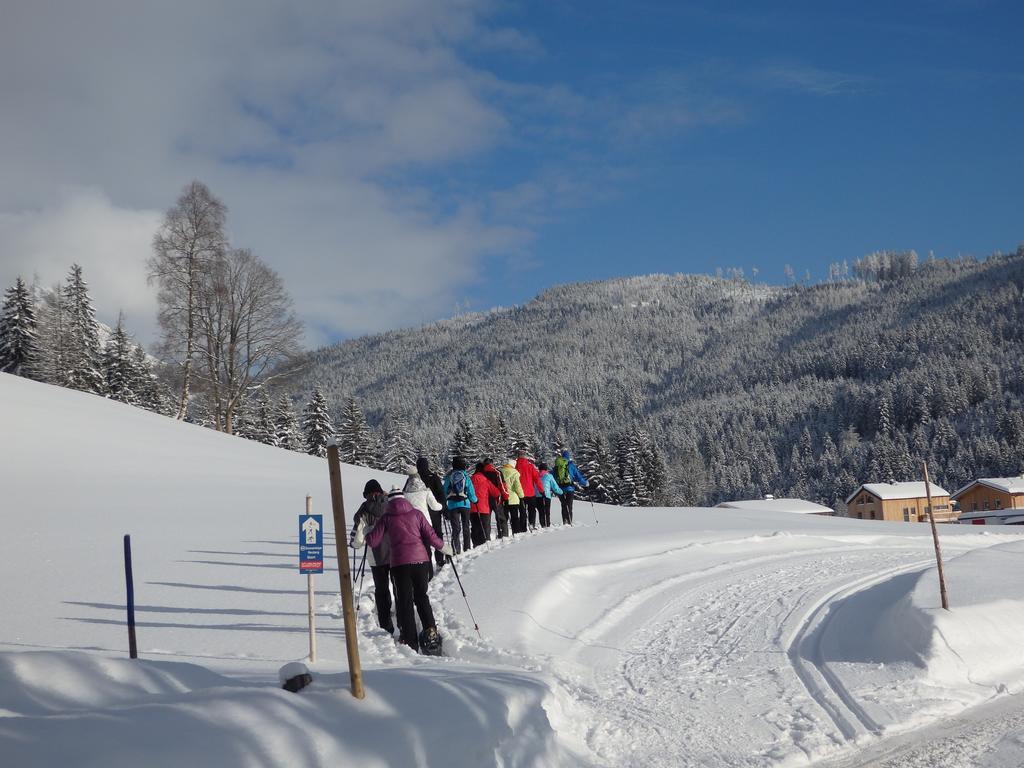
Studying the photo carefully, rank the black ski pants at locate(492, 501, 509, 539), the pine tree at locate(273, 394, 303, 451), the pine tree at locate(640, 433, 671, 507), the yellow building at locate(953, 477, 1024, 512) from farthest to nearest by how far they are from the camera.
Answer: the yellow building at locate(953, 477, 1024, 512), the pine tree at locate(640, 433, 671, 507), the pine tree at locate(273, 394, 303, 451), the black ski pants at locate(492, 501, 509, 539)

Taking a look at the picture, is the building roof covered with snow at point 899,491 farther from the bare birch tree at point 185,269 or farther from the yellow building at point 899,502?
the bare birch tree at point 185,269

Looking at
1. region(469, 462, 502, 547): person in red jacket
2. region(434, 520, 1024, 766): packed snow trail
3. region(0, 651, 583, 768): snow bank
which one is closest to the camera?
region(0, 651, 583, 768): snow bank

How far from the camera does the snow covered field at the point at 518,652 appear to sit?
15.2 feet

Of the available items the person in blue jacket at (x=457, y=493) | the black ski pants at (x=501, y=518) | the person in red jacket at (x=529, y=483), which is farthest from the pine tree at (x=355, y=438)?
the person in blue jacket at (x=457, y=493)

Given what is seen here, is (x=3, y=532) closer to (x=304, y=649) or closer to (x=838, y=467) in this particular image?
(x=304, y=649)

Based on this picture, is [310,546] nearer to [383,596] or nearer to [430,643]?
[383,596]

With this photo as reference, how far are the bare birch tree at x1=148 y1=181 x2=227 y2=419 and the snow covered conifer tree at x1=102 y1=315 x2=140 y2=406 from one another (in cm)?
2384

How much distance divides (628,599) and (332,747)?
8687 millimetres

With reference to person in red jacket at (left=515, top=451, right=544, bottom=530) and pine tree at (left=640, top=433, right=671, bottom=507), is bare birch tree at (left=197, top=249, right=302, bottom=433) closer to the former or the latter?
person in red jacket at (left=515, top=451, right=544, bottom=530)

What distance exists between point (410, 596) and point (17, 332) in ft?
156

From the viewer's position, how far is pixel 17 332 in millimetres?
47188

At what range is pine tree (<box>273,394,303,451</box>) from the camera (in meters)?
59.8

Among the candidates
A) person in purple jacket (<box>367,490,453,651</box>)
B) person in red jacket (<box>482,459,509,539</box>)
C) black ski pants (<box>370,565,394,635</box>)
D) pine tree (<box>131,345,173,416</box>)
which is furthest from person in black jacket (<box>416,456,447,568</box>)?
pine tree (<box>131,345,173,416</box>)

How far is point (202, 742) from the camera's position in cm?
397
